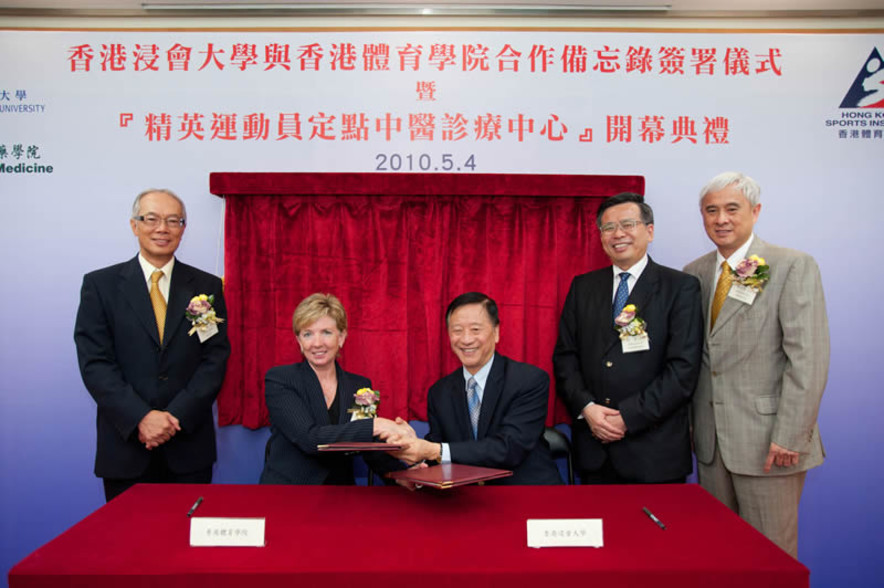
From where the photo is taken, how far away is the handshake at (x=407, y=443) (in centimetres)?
194

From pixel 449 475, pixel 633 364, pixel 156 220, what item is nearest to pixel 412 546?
pixel 449 475

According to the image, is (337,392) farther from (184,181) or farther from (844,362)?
(844,362)

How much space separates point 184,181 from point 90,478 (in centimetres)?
170

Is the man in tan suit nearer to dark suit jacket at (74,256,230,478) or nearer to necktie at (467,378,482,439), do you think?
necktie at (467,378,482,439)

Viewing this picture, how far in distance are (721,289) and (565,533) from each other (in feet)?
4.90

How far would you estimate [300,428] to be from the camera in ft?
7.09

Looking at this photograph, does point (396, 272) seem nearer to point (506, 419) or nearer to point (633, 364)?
point (506, 419)

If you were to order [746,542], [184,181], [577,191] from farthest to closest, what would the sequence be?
[184,181] < [577,191] < [746,542]

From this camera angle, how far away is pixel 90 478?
3.05 m

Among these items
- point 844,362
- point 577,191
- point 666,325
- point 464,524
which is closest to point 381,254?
point 577,191

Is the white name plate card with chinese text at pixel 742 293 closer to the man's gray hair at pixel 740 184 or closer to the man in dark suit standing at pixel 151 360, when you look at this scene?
the man's gray hair at pixel 740 184

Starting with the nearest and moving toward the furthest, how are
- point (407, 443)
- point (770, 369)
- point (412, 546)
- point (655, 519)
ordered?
point (412, 546) → point (655, 519) → point (407, 443) → point (770, 369)

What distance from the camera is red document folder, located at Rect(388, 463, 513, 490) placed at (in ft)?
4.92

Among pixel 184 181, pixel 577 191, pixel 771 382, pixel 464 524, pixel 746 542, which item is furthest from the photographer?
pixel 184 181
